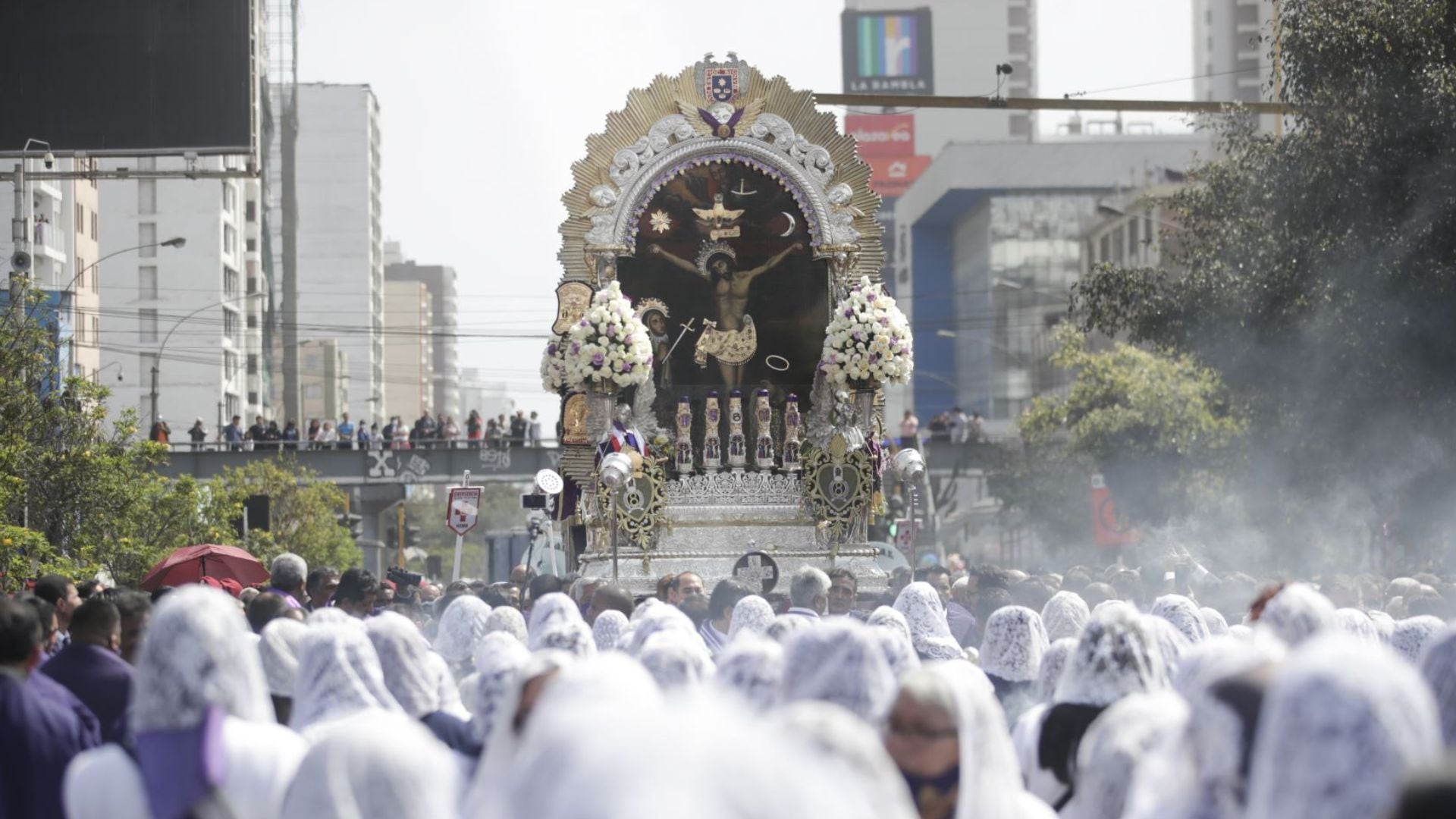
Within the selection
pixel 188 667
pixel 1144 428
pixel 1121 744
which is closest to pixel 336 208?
pixel 1144 428

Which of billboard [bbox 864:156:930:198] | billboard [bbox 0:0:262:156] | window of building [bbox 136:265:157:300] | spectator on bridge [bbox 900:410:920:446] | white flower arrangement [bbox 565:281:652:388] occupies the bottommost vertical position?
spectator on bridge [bbox 900:410:920:446]

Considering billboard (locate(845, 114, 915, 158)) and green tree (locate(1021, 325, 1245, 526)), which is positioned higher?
billboard (locate(845, 114, 915, 158))

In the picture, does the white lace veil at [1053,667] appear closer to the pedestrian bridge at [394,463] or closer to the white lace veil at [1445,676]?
the white lace veil at [1445,676]

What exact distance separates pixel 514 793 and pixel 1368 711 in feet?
5.70

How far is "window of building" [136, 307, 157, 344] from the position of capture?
270ft

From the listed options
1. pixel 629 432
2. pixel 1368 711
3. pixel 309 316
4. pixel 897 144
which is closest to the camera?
pixel 1368 711

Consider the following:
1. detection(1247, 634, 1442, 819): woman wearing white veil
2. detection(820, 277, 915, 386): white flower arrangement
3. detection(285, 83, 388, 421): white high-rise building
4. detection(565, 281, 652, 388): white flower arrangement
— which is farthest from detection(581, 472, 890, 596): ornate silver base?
detection(285, 83, 388, 421): white high-rise building

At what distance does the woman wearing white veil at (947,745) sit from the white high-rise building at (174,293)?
255ft

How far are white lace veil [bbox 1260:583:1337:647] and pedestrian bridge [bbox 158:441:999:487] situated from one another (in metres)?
38.0

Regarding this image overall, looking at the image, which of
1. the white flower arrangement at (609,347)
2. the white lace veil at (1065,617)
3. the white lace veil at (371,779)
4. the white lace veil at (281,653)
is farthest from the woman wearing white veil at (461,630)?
the white flower arrangement at (609,347)

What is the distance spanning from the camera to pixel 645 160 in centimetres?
2125

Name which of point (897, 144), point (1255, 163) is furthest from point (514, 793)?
point (897, 144)

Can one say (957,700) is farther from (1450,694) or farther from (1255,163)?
(1255,163)

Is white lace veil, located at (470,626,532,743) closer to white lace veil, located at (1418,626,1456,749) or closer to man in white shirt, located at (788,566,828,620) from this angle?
white lace veil, located at (1418,626,1456,749)
